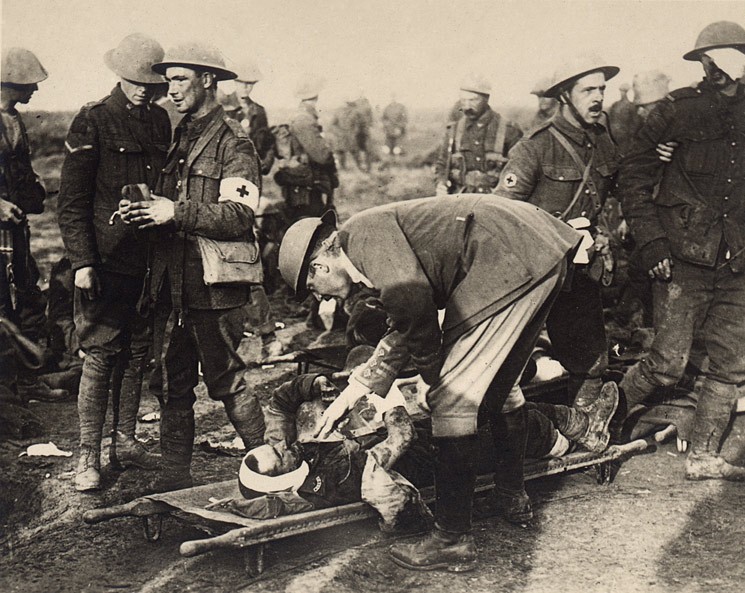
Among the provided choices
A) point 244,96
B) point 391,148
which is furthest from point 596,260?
point 391,148

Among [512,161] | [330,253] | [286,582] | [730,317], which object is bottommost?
[286,582]

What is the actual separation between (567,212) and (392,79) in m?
1.77

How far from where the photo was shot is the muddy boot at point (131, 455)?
175 inches

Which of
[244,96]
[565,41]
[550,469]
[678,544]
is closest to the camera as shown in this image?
[678,544]

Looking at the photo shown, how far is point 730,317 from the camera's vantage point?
14.4 feet

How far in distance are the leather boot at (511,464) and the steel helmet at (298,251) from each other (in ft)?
3.77

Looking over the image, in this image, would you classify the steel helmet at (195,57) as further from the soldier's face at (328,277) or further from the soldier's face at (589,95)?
the soldier's face at (589,95)

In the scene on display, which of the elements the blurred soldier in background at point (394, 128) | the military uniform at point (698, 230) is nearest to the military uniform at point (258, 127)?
the blurred soldier in background at point (394, 128)

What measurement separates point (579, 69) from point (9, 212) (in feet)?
11.2

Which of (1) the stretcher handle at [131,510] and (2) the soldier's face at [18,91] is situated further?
(2) the soldier's face at [18,91]

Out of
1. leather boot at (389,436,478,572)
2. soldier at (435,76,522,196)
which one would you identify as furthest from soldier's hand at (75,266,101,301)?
soldier at (435,76,522,196)

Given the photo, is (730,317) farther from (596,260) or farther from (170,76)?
(170,76)

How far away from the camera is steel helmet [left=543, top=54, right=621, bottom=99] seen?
14.7 feet

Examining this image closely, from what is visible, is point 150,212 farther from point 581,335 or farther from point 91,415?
point 581,335
